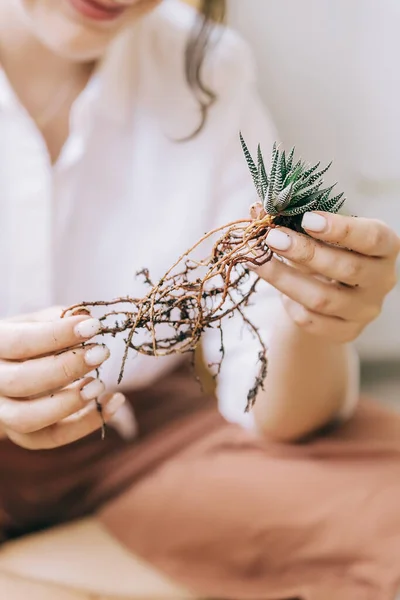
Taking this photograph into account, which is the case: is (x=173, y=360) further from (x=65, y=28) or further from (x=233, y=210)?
(x=65, y=28)

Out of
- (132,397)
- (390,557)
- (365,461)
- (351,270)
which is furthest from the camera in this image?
(132,397)

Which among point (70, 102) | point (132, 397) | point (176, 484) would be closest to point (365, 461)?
point (176, 484)

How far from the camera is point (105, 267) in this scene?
37.5 inches

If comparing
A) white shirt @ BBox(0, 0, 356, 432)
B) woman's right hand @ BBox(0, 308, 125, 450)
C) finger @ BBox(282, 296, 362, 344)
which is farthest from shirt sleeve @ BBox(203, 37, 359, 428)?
woman's right hand @ BBox(0, 308, 125, 450)

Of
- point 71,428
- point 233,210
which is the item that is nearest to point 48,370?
point 71,428

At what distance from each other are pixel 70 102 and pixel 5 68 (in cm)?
11

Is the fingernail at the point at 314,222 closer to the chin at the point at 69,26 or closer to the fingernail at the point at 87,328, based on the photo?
the fingernail at the point at 87,328

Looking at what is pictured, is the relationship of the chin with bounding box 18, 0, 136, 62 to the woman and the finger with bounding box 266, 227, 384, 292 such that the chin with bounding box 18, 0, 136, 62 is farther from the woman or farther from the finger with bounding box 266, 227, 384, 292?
the finger with bounding box 266, 227, 384, 292

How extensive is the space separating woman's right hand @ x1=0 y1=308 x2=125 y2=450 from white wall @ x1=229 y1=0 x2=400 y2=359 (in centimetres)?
47

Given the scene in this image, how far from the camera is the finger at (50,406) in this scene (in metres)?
0.58

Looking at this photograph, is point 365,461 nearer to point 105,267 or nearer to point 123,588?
point 123,588

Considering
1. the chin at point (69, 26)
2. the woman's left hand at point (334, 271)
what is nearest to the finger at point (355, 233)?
the woman's left hand at point (334, 271)

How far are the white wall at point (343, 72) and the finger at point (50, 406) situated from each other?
474 mm

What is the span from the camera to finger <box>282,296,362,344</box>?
63 cm
